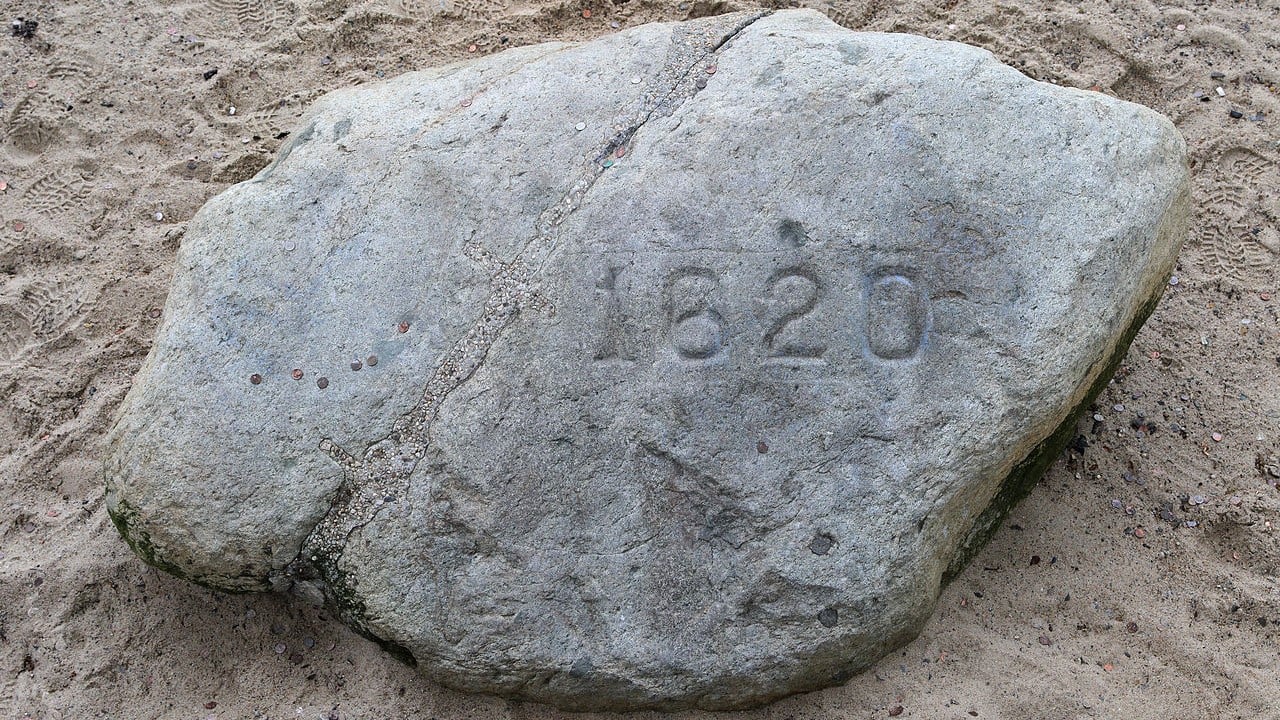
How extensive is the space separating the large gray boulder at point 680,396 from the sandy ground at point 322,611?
29cm

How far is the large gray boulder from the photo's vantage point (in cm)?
261

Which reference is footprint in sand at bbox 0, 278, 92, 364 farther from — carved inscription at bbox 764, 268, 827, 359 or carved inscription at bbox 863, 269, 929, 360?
carved inscription at bbox 863, 269, 929, 360

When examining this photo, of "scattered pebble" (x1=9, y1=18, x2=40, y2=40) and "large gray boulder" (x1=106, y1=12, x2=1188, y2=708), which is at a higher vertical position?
"scattered pebble" (x1=9, y1=18, x2=40, y2=40)

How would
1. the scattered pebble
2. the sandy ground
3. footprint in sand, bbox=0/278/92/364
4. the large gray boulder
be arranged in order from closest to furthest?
the large gray boulder, the sandy ground, footprint in sand, bbox=0/278/92/364, the scattered pebble

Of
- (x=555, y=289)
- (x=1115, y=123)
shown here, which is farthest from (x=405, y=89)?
(x=1115, y=123)

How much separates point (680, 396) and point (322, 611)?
113cm

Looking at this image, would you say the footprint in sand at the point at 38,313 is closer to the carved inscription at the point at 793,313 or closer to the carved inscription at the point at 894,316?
the carved inscription at the point at 793,313

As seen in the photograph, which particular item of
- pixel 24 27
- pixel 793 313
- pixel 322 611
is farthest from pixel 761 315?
pixel 24 27

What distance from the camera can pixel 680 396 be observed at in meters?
2.64

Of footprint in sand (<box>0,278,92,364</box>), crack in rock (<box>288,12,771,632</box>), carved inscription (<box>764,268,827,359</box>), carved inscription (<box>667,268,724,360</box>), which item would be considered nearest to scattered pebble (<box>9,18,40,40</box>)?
footprint in sand (<box>0,278,92,364</box>)

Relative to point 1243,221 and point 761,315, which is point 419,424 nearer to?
point 761,315

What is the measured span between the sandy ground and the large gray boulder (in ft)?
0.94

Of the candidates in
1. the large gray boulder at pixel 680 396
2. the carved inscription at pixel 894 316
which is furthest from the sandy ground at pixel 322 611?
the carved inscription at pixel 894 316

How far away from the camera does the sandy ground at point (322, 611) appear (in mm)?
2836
